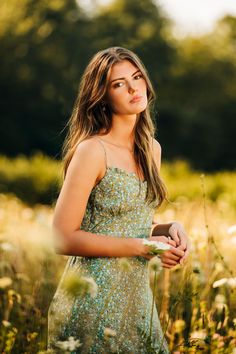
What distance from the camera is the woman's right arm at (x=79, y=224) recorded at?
8.03 feet

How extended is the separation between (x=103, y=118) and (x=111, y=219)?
0.42 meters

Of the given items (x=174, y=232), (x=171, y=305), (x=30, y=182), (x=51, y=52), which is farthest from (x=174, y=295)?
(x=51, y=52)

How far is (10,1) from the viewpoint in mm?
27422

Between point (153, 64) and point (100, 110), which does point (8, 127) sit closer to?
point (153, 64)

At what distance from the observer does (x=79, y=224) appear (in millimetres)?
2469

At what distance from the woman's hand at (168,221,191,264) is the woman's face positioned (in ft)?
1.53

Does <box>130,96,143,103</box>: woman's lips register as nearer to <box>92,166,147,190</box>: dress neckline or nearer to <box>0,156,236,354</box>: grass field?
<box>92,166,147,190</box>: dress neckline

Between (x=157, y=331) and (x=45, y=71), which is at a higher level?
(x=45, y=71)

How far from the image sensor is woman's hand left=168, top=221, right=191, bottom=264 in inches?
100

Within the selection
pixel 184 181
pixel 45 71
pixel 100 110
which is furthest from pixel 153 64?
pixel 100 110

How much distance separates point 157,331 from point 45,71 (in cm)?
2681

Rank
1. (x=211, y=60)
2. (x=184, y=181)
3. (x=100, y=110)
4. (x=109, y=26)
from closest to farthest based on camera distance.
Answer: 1. (x=100, y=110)
2. (x=184, y=181)
3. (x=109, y=26)
4. (x=211, y=60)

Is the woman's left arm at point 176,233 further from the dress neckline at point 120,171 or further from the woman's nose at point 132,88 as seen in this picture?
the woman's nose at point 132,88

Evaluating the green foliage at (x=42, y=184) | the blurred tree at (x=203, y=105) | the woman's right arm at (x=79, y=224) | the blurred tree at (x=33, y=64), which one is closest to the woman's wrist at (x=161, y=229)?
the woman's right arm at (x=79, y=224)
